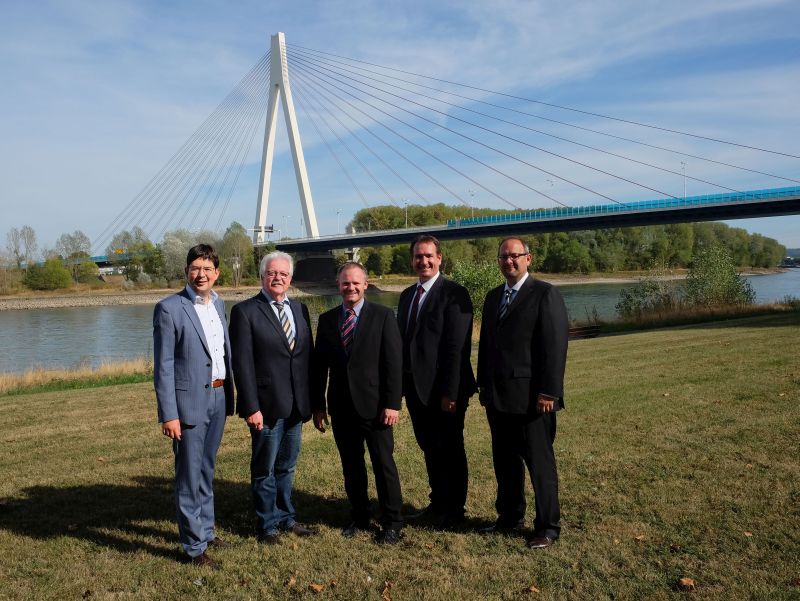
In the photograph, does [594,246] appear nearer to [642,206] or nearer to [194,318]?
[642,206]

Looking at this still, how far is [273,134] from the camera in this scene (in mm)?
40906

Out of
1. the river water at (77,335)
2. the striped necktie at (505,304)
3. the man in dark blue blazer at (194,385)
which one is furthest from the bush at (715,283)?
the man in dark blue blazer at (194,385)

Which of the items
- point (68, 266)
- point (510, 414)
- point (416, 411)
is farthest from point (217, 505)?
point (68, 266)

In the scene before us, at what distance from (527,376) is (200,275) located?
1.80m

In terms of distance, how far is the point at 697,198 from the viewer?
3378 cm

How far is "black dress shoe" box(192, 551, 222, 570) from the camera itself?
10.7ft

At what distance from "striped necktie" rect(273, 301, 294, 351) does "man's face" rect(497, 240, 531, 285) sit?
47.7 inches

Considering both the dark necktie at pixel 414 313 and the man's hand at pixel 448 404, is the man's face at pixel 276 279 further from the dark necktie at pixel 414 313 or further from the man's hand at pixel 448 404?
the man's hand at pixel 448 404

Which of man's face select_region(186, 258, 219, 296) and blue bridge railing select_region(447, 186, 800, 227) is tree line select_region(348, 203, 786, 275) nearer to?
blue bridge railing select_region(447, 186, 800, 227)

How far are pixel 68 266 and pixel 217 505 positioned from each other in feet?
207

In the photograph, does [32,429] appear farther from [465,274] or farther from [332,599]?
[465,274]

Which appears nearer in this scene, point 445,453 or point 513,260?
point 513,260

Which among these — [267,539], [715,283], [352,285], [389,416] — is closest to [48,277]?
[715,283]

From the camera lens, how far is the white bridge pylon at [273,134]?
126 feet
